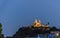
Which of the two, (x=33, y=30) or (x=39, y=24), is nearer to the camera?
(x=33, y=30)

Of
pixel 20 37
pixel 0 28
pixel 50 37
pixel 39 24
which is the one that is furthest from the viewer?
pixel 39 24

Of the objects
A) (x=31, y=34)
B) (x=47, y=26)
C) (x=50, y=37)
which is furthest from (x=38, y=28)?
(x=50, y=37)

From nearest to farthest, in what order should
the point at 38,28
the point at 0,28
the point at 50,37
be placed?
the point at 0,28 → the point at 50,37 → the point at 38,28

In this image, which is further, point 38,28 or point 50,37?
point 38,28

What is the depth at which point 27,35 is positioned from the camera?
293 feet

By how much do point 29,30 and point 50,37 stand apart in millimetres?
31351

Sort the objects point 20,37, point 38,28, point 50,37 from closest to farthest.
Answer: point 50,37, point 20,37, point 38,28

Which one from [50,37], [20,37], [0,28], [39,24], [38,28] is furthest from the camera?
[39,24]

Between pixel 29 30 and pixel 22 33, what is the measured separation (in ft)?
19.6

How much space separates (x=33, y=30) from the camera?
96.8 meters

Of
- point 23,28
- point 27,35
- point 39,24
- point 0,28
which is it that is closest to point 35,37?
point 27,35

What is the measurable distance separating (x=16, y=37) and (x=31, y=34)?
5835mm

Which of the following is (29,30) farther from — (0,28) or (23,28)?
(0,28)

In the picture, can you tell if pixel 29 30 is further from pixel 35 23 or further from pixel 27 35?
pixel 35 23
